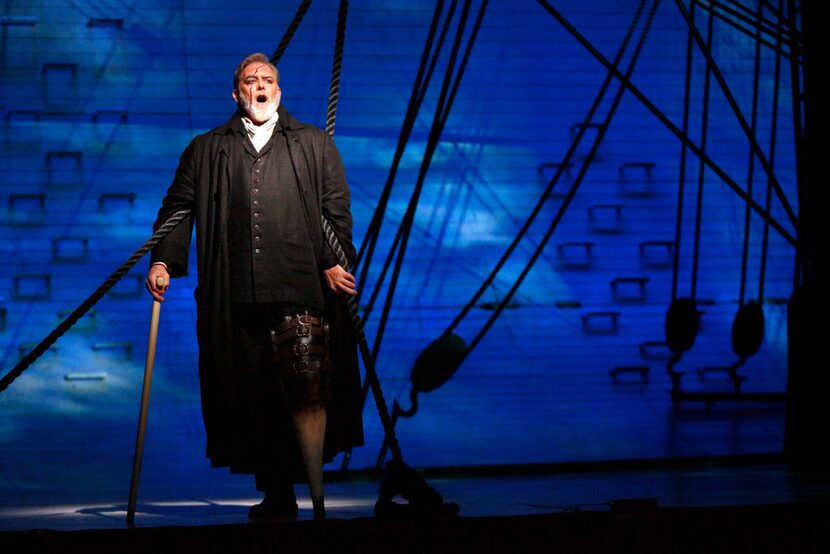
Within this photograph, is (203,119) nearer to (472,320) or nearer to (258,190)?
(472,320)

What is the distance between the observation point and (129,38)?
23.4 feet

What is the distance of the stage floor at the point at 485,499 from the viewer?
2924mm

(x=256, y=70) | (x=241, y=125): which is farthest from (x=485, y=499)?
(x=256, y=70)

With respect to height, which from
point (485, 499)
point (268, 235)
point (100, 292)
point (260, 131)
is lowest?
point (485, 499)

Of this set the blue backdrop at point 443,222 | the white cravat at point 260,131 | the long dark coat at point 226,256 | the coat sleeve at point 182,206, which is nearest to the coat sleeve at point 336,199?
the long dark coat at point 226,256

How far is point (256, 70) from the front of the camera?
316 centimetres

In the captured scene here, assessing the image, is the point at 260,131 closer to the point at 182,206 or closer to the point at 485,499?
the point at 182,206

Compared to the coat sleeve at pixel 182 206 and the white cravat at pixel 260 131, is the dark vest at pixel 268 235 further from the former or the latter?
the coat sleeve at pixel 182 206

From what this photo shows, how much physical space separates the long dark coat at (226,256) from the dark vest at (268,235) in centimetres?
3

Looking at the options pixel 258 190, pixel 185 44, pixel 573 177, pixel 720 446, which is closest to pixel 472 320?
pixel 573 177

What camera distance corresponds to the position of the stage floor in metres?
2.92

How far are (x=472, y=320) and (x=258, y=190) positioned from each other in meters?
4.21

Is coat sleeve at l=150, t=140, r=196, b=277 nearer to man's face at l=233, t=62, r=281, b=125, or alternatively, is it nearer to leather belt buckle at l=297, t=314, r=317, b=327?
man's face at l=233, t=62, r=281, b=125

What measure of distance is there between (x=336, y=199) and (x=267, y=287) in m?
0.33
